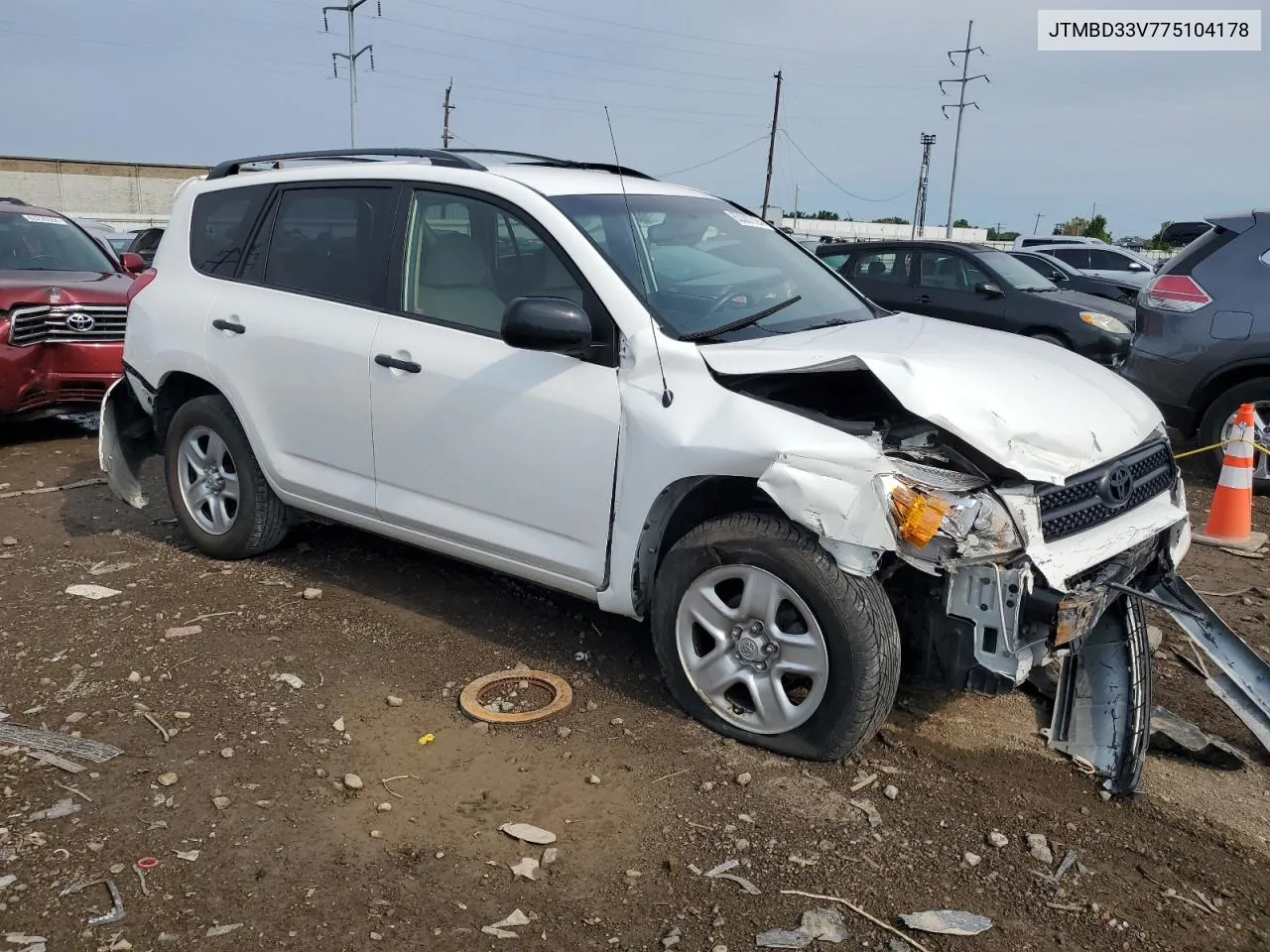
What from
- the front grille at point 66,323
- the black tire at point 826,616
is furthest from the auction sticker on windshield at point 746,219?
the front grille at point 66,323

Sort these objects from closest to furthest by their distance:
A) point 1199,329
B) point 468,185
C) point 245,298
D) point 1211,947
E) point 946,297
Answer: point 1211,947, point 468,185, point 245,298, point 1199,329, point 946,297

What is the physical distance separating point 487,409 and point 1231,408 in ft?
18.0

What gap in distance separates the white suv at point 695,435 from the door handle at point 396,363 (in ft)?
0.05

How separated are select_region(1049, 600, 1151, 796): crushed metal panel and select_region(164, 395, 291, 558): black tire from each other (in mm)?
3641

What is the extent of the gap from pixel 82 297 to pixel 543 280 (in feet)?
18.6

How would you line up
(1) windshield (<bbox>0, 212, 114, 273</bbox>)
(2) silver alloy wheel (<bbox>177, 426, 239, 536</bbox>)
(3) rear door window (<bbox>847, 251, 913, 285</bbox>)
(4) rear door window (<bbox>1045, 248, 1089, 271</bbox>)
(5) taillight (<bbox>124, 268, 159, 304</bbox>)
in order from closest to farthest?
1. (2) silver alloy wheel (<bbox>177, 426, 239, 536</bbox>)
2. (5) taillight (<bbox>124, 268, 159, 304</bbox>)
3. (1) windshield (<bbox>0, 212, 114, 273</bbox>)
4. (3) rear door window (<bbox>847, 251, 913, 285</bbox>)
5. (4) rear door window (<bbox>1045, 248, 1089, 271</bbox>)

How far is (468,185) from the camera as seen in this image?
428 cm

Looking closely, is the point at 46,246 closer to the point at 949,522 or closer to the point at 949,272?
the point at 949,522

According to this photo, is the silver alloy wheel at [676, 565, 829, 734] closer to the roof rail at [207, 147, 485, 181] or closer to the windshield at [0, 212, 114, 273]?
the roof rail at [207, 147, 485, 181]

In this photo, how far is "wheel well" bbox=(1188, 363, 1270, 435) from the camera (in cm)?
700

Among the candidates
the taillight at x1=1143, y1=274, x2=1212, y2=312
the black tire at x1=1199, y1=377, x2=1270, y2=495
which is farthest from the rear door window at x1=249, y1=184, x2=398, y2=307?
the black tire at x1=1199, y1=377, x2=1270, y2=495

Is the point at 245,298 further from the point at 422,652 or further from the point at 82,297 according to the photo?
the point at 82,297

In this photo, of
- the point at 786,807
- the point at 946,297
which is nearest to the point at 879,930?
the point at 786,807

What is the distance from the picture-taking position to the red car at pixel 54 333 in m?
7.73
